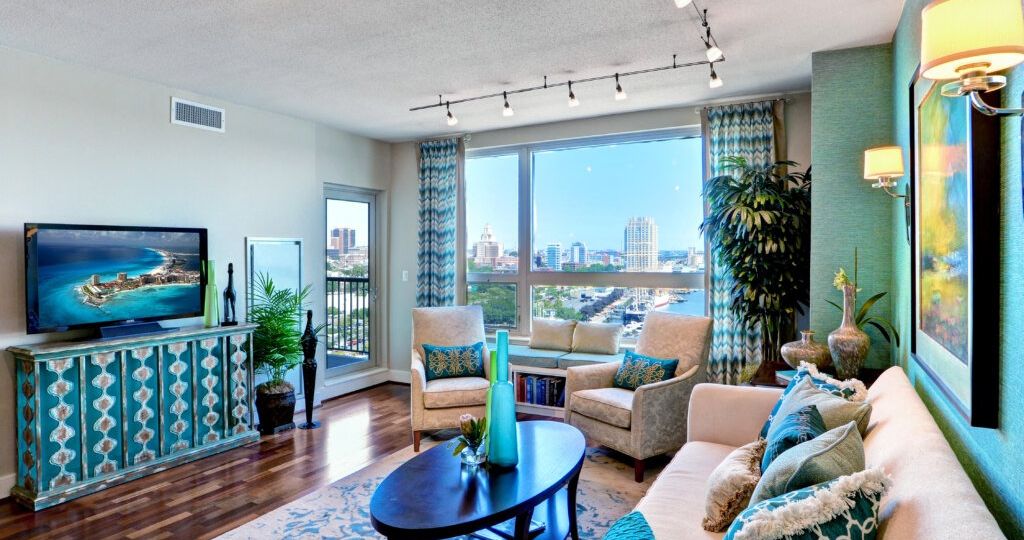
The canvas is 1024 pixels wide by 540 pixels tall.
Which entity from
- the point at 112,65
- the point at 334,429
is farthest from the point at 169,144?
the point at 334,429

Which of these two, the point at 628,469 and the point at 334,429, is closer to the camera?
the point at 628,469

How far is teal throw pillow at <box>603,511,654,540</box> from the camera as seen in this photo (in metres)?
1.77

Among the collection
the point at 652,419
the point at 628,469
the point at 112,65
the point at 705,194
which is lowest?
the point at 628,469

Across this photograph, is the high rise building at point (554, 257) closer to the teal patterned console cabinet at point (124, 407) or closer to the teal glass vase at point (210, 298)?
A: the teal patterned console cabinet at point (124, 407)

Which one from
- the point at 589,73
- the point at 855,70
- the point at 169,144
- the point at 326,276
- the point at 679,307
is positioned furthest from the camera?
the point at 326,276

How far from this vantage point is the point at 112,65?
363 cm

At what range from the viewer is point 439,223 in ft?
19.2

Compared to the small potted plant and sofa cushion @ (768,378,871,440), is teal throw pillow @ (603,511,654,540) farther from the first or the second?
the small potted plant

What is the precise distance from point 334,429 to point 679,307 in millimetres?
3009

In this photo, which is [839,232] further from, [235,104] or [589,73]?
[235,104]

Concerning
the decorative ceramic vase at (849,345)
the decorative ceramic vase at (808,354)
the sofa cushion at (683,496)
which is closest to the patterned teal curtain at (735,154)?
the decorative ceramic vase at (808,354)

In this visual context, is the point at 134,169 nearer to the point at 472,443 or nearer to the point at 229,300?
the point at 229,300

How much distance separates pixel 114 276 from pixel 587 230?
3.63 meters

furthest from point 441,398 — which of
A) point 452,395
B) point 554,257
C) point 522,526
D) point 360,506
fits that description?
point 554,257
